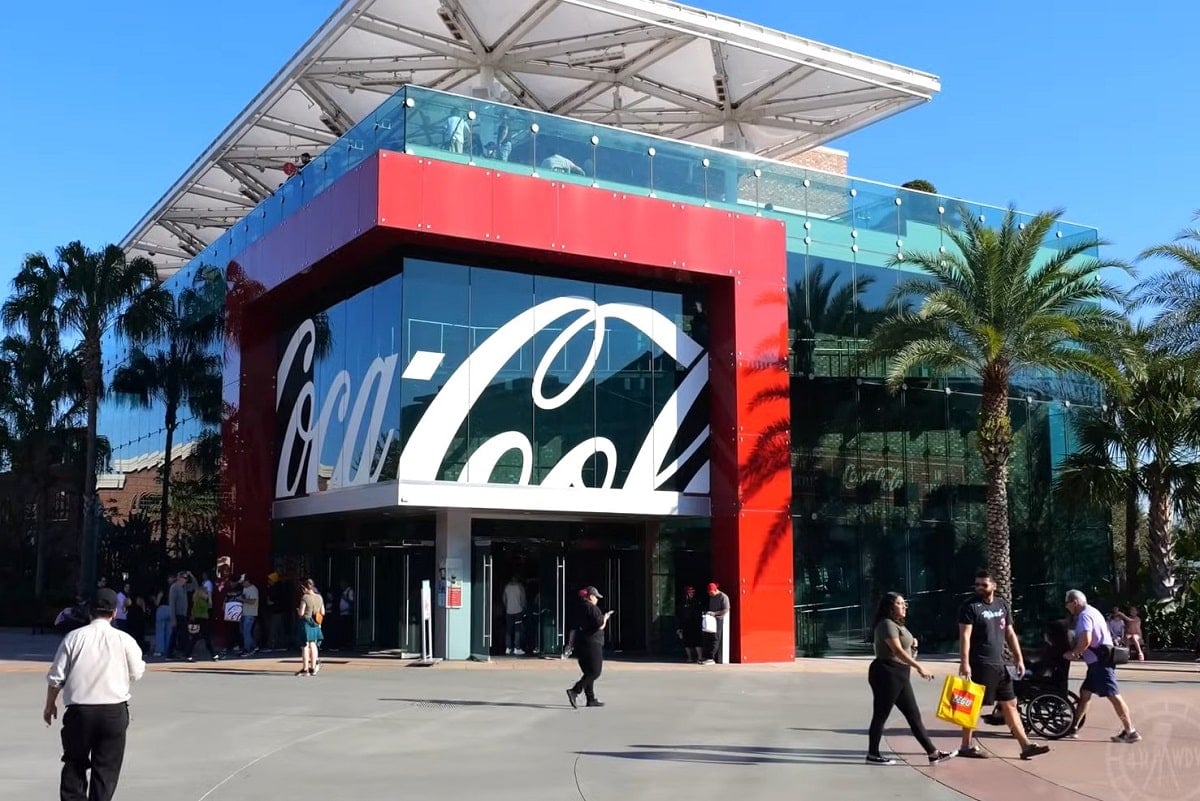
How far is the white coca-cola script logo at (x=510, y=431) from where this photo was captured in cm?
2305

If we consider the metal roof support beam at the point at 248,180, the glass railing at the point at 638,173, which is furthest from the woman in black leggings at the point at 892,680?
the metal roof support beam at the point at 248,180

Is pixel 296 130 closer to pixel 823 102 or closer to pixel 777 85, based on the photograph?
pixel 777 85

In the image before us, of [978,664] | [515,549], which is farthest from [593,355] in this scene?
[978,664]

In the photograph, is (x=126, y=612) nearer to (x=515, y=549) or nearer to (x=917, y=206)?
(x=515, y=549)

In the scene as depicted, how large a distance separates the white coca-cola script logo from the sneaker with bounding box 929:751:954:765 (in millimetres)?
12990

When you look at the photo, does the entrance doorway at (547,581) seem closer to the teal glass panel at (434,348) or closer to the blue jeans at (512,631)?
the blue jeans at (512,631)

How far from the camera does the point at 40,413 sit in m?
41.0

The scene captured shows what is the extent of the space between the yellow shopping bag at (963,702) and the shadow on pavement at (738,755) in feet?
3.28

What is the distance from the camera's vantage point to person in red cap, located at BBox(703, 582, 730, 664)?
23953mm

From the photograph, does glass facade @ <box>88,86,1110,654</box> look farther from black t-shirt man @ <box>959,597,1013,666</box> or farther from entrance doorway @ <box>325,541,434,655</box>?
black t-shirt man @ <box>959,597,1013,666</box>

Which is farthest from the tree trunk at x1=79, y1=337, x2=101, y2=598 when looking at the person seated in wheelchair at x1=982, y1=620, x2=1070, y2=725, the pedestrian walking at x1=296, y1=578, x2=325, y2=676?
the person seated in wheelchair at x1=982, y1=620, x2=1070, y2=725

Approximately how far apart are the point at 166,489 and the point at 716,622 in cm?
1722

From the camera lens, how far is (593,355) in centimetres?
2486

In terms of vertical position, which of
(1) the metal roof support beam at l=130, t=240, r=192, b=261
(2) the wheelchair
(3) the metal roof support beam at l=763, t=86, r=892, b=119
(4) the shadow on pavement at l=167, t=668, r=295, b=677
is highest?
(3) the metal roof support beam at l=763, t=86, r=892, b=119
